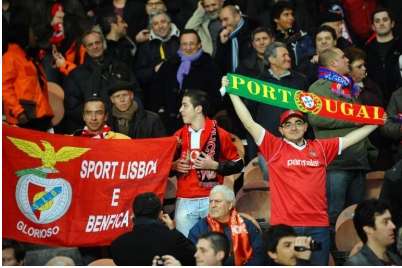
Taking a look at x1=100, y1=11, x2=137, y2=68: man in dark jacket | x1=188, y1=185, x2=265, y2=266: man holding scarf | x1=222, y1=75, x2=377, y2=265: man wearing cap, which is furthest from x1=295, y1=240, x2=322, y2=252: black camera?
x1=100, y1=11, x2=137, y2=68: man in dark jacket

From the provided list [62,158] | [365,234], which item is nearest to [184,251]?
[365,234]

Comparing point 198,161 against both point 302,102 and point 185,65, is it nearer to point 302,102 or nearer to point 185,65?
point 302,102

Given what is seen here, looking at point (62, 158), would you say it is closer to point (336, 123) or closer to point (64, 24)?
point (336, 123)

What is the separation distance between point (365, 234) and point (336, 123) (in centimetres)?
248

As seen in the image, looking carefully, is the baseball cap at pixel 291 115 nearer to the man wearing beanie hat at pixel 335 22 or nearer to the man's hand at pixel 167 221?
the man's hand at pixel 167 221

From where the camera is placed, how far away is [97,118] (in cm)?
1330

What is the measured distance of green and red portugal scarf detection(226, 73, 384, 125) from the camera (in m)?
12.3

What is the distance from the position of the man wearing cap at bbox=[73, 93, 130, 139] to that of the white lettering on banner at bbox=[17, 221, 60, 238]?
1.05 metres

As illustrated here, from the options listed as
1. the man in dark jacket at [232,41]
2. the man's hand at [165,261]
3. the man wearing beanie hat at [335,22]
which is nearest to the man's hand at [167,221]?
the man's hand at [165,261]

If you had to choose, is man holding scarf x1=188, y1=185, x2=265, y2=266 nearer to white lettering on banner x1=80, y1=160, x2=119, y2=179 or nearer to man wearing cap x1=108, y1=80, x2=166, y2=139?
white lettering on banner x1=80, y1=160, x2=119, y2=179

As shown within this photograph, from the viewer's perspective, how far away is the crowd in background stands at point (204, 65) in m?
13.3

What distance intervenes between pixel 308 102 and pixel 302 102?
70 millimetres

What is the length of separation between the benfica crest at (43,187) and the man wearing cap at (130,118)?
87cm

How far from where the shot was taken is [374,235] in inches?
422
